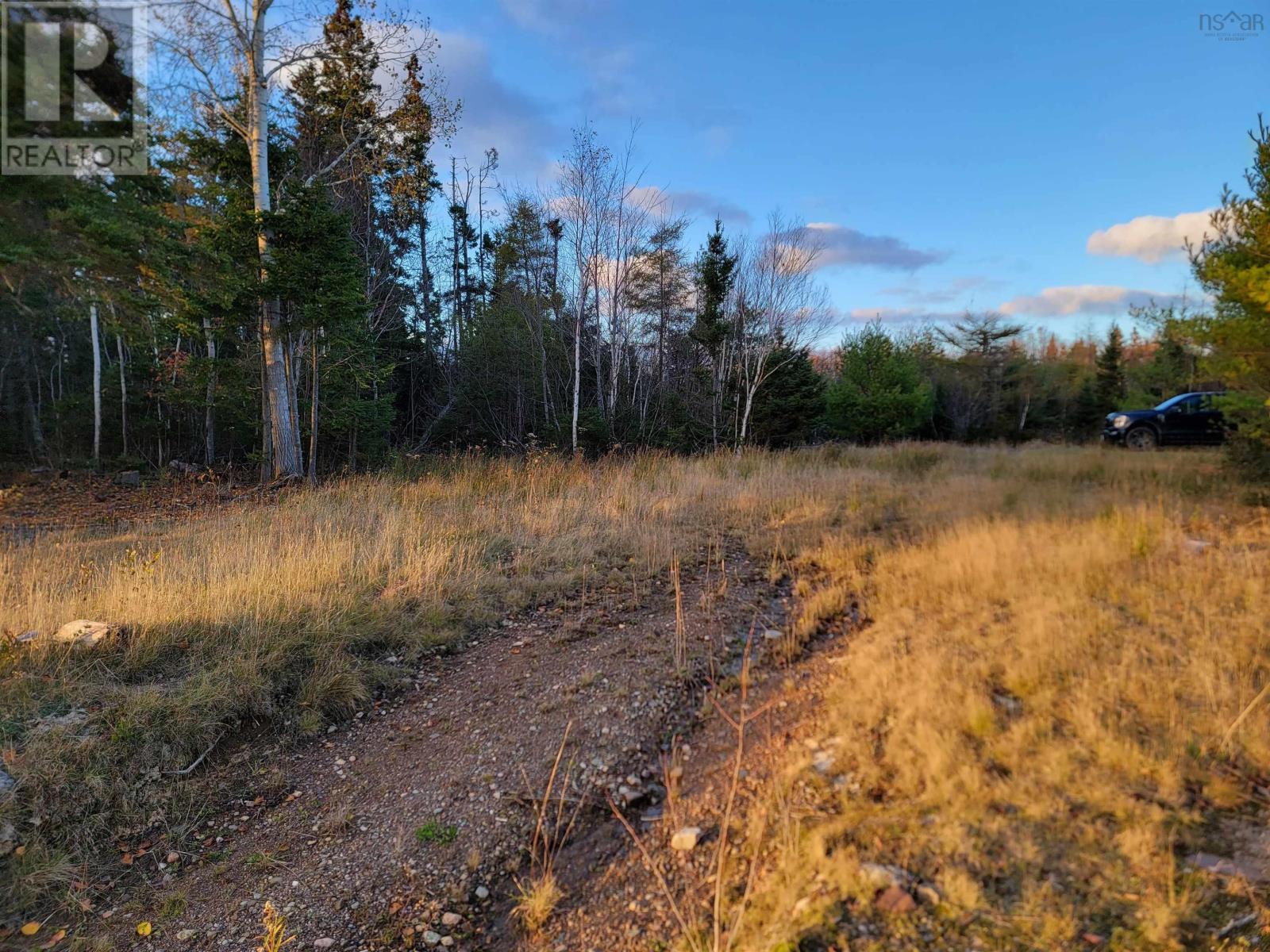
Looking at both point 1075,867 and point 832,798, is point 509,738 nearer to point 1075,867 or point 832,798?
point 832,798

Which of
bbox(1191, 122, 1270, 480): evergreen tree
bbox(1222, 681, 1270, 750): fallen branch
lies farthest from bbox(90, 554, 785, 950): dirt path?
bbox(1191, 122, 1270, 480): evergreen tree

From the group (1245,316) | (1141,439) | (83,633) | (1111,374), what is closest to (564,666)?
(83,633)

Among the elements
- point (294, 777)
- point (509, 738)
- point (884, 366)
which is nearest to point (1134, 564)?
point (509, 738)

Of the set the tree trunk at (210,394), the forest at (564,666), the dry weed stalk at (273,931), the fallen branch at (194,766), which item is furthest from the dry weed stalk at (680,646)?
the tree trunk at (210,394)

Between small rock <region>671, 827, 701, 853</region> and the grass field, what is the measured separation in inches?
14.8

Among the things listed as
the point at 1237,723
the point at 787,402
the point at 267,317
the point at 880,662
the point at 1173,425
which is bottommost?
the point at 880,662

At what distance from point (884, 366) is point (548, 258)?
516 inches

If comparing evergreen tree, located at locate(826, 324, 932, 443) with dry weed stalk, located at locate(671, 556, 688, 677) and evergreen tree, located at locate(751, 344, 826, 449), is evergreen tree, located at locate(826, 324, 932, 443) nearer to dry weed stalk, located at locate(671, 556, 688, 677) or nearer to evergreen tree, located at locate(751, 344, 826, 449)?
evergreen tree, located at locate(751, 344, 826, 449)

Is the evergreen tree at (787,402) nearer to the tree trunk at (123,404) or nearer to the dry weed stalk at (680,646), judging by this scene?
the dry weed stalk at (680,646)

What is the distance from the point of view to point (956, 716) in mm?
2891

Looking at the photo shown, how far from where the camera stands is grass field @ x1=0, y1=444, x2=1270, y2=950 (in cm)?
214

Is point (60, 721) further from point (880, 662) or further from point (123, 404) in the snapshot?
point (123, 404)

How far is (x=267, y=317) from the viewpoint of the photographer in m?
10.1

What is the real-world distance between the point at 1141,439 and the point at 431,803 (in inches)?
738
